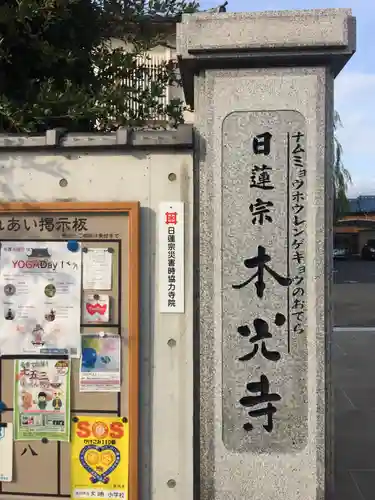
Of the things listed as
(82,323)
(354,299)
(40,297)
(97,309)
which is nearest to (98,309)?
(97,309)

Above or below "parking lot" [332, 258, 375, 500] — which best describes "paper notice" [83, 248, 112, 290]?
above

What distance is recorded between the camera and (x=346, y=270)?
30.4 m

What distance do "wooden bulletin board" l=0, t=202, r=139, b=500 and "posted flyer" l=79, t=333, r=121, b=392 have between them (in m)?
0.04

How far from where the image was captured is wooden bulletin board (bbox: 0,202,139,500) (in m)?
3.27

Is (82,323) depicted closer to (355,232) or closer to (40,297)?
(40,297)

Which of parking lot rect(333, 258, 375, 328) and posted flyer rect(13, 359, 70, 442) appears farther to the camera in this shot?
parking lot rect(333, 258, 375, 328)

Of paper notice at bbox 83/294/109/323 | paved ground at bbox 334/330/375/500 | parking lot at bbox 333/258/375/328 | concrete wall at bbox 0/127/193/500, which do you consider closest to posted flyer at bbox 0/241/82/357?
paper notice at bbox 83/294/109/323

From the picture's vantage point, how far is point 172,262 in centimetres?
330

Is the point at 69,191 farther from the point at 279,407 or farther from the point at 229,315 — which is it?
the point at 279,407

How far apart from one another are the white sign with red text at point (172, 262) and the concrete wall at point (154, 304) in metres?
0.03

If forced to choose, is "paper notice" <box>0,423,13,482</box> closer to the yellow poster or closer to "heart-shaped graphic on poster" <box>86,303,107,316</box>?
the yellow poster

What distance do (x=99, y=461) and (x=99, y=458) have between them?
0.02 metres

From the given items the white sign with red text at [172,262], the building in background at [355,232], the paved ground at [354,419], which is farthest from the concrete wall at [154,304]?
the building in background at [355,232]

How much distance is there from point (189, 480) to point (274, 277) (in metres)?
1.33
